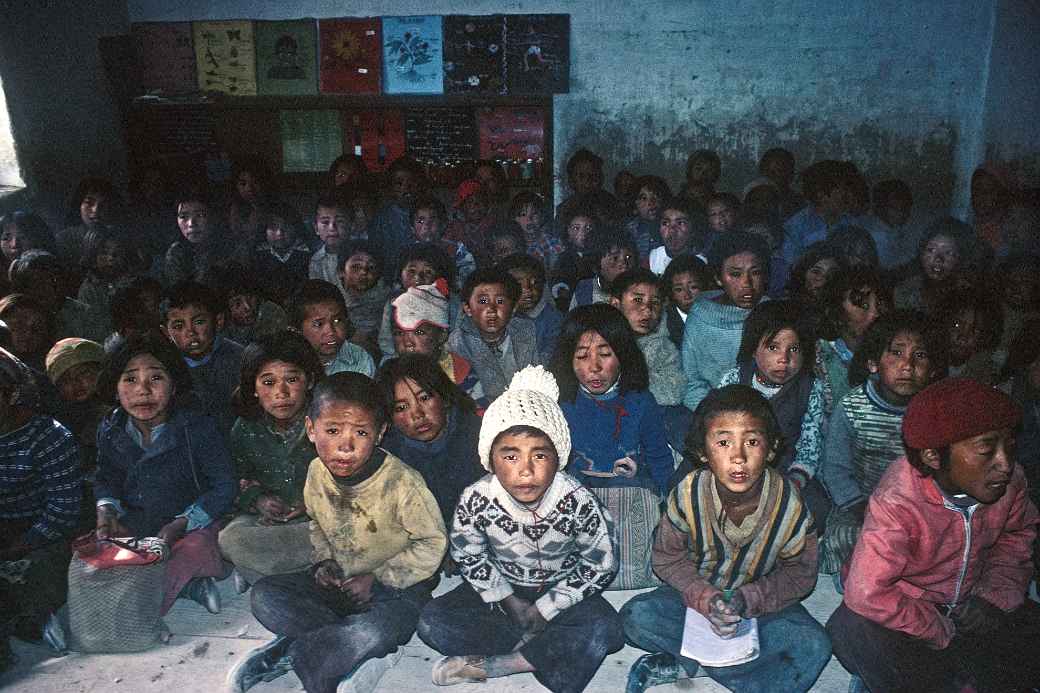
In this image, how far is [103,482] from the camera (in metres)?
3.15

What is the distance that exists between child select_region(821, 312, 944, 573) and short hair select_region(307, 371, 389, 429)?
1818 mm

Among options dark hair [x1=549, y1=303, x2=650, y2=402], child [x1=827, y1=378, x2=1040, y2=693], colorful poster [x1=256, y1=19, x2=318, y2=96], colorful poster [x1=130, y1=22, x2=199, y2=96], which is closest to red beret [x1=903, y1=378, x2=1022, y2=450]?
child [x1=827, y1=378, x2=1040, y2=693]

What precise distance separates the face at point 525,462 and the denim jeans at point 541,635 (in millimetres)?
432

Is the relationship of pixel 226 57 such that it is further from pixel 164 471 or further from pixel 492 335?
pixel 164 471

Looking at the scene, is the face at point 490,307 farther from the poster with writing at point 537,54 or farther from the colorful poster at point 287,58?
the colorful poster at point 287,58

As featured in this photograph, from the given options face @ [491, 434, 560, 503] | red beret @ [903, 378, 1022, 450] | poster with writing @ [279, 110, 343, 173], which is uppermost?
poster with writing @ [279, 110, 343, 173]

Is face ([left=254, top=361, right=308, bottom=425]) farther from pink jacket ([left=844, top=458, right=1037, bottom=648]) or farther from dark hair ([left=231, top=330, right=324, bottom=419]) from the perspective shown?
pink jacket ([left=844, top=458, right=1037, bottom=648])

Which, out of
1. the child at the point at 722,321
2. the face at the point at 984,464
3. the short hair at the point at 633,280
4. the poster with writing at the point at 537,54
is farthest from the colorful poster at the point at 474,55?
the face at the point at 984,464

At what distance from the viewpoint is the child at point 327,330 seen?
381 centimetres

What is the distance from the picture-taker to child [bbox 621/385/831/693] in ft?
8.08

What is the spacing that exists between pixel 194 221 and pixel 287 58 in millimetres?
2657

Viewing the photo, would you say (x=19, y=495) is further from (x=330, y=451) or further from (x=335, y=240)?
(x=335, y=240)

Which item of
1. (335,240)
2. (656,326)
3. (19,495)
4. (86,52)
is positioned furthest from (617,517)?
(86,52)

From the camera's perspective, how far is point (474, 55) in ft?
23.8
